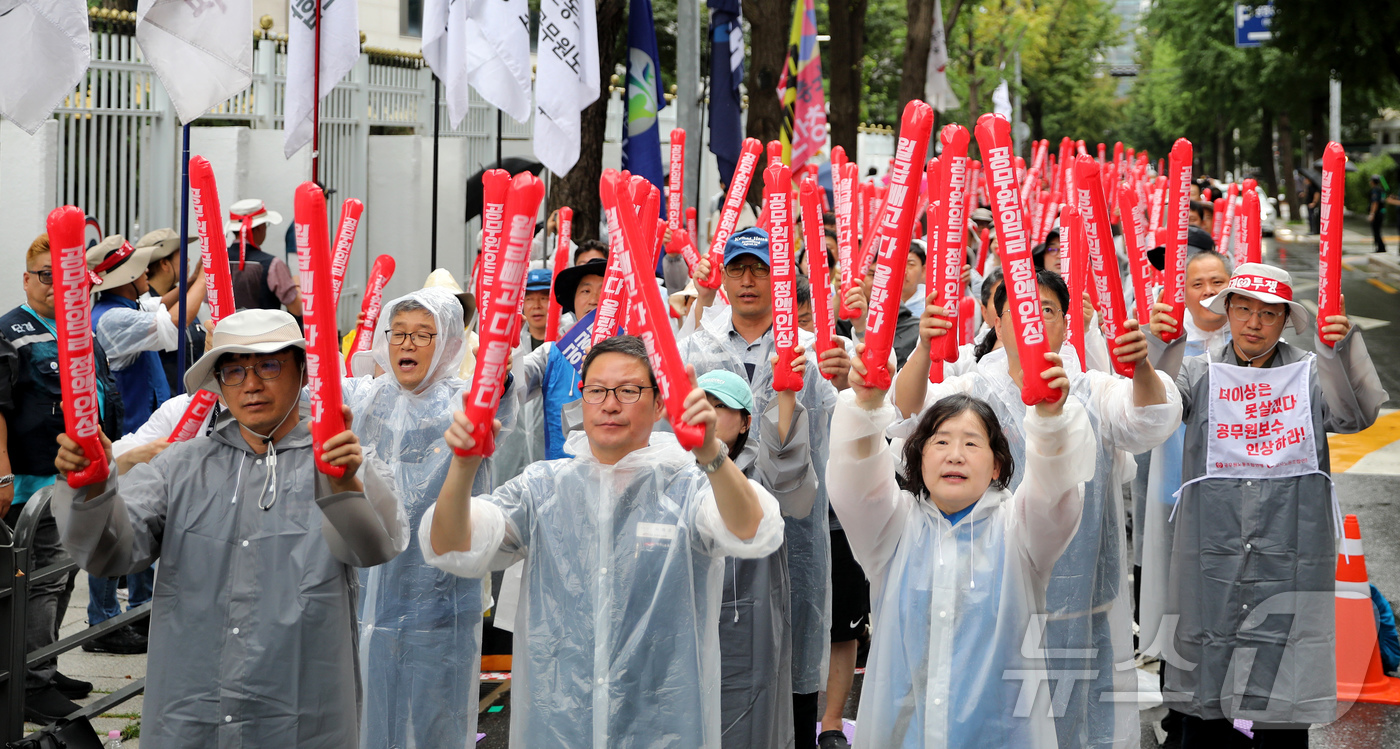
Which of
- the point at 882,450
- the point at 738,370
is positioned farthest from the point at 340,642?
the point at 738,370

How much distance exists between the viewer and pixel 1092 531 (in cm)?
413

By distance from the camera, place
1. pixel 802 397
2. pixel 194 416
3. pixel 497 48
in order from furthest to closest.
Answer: pixel 497 48, pixel 802 397, pixel 194 416

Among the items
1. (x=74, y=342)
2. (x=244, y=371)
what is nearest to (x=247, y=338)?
(x=244, y=371)

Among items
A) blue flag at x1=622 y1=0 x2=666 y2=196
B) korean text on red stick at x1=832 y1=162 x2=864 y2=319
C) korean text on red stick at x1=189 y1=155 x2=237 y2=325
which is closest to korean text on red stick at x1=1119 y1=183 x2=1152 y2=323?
korean text on red stick at x1=832 y1=162 x2=864 y2=319

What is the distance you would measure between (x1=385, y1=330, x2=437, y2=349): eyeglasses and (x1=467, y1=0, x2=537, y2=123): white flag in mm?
2555

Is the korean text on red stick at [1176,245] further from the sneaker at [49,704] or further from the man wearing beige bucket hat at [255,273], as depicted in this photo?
the man wearing beige bucket hat at [255,273]

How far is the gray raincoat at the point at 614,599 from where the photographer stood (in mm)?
3074

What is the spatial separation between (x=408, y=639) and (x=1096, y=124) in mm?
71026

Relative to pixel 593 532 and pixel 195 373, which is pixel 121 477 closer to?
pixel 195 373

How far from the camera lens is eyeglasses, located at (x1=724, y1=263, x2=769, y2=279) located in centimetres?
478

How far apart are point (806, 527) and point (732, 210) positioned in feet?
4.14

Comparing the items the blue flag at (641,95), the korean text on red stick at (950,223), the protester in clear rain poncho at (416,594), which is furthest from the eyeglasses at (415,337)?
the blue flag at (641,95)

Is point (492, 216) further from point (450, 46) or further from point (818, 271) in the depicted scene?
point (450, 46)

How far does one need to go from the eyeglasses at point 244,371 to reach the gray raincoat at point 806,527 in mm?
1797
